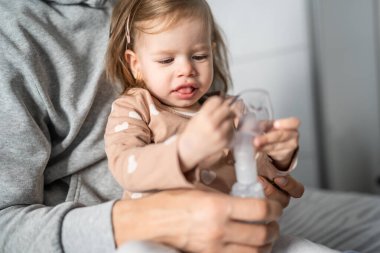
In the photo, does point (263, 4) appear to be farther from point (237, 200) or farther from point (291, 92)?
point (237, 200)

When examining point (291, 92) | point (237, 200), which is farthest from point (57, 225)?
point (291, 92)

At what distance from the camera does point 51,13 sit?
1021 millimetres

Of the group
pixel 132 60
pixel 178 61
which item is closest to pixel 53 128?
pixel 132 60

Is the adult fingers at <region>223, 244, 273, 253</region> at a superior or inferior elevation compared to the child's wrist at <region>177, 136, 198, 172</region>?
inferior

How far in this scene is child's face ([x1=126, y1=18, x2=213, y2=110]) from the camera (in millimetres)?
842

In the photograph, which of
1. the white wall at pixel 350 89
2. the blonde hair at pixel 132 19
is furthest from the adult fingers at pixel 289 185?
the white wall at pixel 350 89

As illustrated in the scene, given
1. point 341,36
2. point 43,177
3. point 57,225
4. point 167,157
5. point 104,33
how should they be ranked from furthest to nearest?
point 341,36 → point 104,33 → point 43,177 → point 57,225 → point 167,157

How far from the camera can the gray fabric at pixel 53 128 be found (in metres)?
0.80

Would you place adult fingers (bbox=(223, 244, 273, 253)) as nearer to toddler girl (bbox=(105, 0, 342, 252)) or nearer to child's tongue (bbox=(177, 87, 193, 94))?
toddler girl (bbox=(105, 0, 342, 252))

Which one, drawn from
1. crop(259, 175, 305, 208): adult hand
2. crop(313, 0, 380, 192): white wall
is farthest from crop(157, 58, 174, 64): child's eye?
crop(313, 0, 380, 192): white wall

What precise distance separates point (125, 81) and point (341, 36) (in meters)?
1.39

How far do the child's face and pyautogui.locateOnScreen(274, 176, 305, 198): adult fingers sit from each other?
252mm

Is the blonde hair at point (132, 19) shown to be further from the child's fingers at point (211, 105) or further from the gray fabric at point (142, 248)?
the gray fabric at point (142, 248)

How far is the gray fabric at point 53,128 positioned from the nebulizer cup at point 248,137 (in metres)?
0.25
